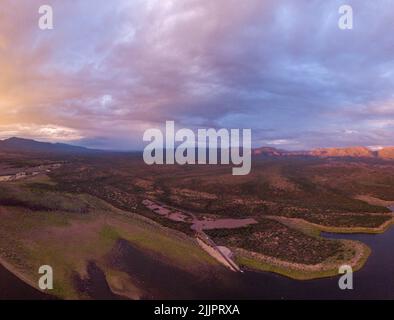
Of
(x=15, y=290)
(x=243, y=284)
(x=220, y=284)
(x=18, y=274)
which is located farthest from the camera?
(x=243, y=284)

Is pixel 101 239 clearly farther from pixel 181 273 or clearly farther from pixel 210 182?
pixel 210 182

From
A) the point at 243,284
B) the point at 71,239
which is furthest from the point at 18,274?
the point at 243,284

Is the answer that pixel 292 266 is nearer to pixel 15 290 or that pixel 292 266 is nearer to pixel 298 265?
pixel 298 265

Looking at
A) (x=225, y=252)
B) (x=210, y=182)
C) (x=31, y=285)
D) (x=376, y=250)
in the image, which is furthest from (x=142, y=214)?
(x=210, y=182)

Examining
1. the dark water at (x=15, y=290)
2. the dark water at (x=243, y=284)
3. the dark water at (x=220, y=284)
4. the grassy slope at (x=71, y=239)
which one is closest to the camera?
the dark water at (x=15, y=290)

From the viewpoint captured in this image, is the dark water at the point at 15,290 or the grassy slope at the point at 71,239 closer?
the dark water at the point at 15,290

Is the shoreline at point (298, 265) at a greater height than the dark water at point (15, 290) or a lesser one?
lesser

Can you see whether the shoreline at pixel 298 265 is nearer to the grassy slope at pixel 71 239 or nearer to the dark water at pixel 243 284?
the dark water at pixel 243 284

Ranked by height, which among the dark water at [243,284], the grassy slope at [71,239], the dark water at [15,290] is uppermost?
the grassy slope at [71,239]

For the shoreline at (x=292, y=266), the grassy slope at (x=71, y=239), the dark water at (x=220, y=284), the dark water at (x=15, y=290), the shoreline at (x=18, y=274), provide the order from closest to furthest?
the dark water at (x=15, y=290) → the shoreline at (x=18, y=274) → the dark water at (x=220, y=284) → the grassy slope at (x=71, y=239) → the shoreline at (x=292, y=266)

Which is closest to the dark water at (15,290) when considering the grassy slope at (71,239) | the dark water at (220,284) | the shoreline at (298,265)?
the dark water at (220,284)
